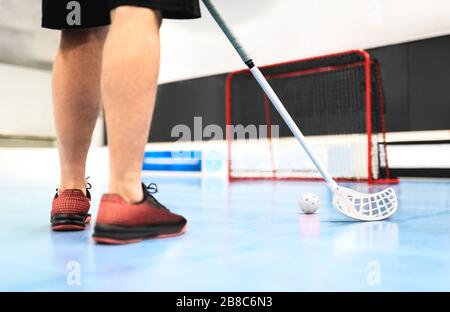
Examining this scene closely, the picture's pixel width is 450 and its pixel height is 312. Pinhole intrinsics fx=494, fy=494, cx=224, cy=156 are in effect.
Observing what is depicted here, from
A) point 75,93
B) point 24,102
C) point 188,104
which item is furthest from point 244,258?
point 24,102

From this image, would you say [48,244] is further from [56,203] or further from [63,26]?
[63,26]

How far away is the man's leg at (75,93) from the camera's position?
112 cm

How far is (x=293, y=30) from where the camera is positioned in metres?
4.83

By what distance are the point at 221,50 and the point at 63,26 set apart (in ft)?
14.6

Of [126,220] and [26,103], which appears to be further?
[26,103]

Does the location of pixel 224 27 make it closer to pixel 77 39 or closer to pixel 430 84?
pixel 77 39

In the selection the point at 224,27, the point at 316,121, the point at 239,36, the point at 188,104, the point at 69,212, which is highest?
the point at 239,36

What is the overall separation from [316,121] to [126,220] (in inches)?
141

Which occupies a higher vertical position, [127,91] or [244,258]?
[127,91]

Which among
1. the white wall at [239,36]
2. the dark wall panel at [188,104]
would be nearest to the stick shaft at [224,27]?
the white wall at [239,36]

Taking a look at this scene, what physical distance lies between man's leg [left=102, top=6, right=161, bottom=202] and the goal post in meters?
2.85

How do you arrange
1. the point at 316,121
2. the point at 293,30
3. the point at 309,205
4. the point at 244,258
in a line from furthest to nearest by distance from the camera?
the point at 293,30 < the point at 316,121 < the point at 309,205 < the point at 244,258

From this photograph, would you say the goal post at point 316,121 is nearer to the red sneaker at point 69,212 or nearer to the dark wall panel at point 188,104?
the dark wall panel at point 188,104

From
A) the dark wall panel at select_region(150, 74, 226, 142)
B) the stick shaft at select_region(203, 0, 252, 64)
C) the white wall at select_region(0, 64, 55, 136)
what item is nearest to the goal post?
the dark wall panel at select_region(150, 74, 226, 142)
